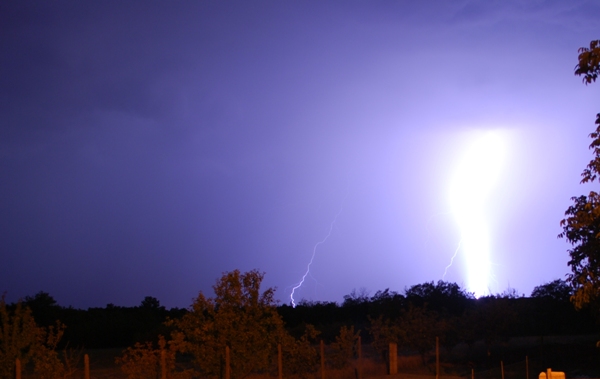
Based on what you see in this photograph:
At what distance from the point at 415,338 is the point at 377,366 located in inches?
170

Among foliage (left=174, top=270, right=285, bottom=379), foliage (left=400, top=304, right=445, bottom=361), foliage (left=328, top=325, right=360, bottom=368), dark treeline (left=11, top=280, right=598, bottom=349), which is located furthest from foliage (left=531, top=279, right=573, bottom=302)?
foliage (left=174, top=270, right=285, bottom=379)

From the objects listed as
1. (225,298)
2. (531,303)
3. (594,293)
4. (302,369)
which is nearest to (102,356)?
(302,369)

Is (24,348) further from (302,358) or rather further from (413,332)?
(413,332)

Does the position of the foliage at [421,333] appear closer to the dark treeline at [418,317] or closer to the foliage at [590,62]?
the dark treeline at [418,317]

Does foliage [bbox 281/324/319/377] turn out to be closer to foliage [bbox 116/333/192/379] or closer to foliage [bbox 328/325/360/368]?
foliage [bbox 328/325/360/368]

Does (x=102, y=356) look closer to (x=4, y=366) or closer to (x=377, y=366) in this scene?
(x=377, y=366)

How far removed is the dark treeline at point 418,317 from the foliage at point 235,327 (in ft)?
44.8

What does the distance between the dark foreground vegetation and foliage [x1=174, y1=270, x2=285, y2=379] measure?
29mm

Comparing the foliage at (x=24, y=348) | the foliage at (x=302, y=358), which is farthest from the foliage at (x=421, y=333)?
the foliage at (x=24, y=348)

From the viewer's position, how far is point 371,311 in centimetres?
5550

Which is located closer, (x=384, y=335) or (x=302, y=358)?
(x=302, y=358)

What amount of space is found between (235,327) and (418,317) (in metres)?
17.2

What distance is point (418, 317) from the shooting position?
106 feet

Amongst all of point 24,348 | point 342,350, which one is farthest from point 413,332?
point 24,348
